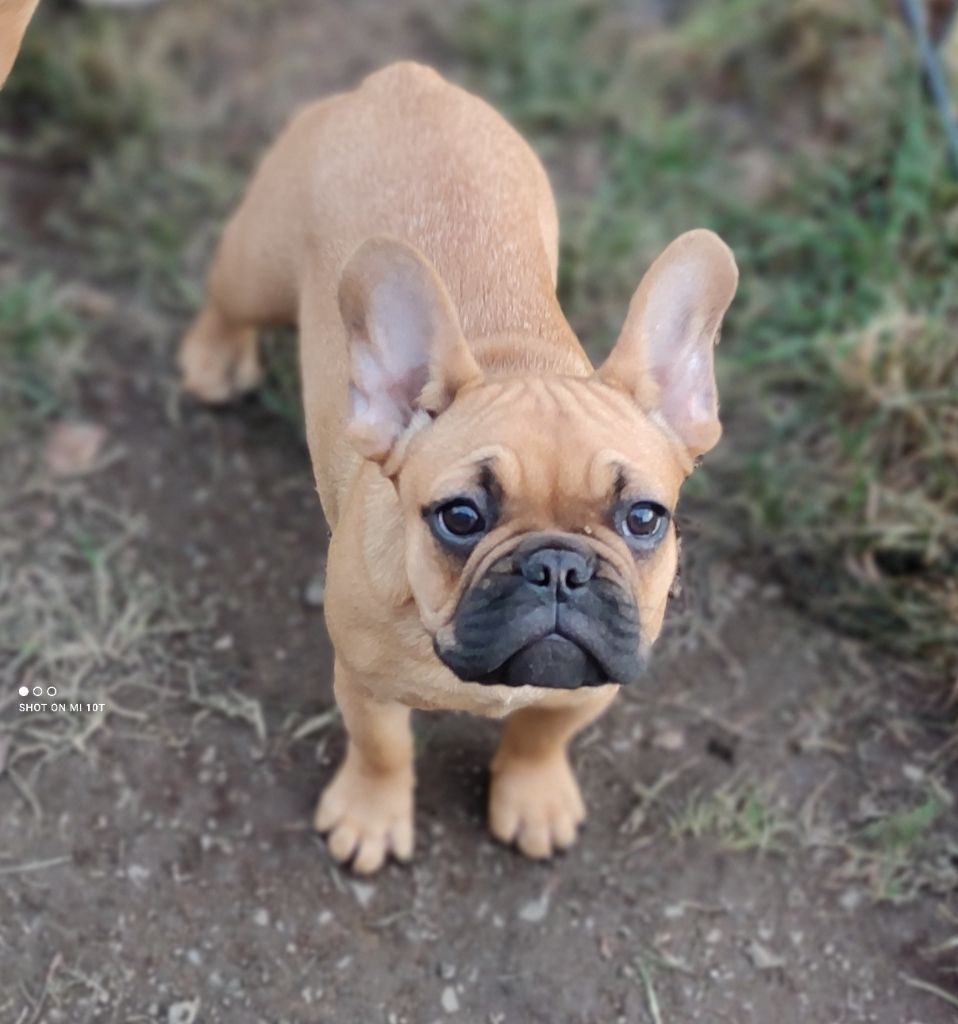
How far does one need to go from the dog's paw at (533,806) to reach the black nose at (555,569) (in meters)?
1.33

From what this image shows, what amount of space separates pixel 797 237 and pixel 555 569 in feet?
10.9

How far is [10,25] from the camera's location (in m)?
3.65

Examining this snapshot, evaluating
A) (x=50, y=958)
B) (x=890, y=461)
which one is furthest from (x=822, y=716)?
(x=50, y=958)

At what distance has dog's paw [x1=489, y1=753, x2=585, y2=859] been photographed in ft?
13.6

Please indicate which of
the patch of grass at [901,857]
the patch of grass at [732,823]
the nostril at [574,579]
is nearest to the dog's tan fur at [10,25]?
the nostril at [574,579]

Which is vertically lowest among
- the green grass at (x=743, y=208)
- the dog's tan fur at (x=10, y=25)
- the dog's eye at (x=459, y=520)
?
the green grass at (x=743, y=208)

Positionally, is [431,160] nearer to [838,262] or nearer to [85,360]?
[85,360]

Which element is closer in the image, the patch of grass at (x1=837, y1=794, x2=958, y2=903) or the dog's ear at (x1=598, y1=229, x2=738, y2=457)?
the dog's ear at (x1=598, y1=229, x2=738, y2=457)

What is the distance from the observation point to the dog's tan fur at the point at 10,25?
3.59 metres

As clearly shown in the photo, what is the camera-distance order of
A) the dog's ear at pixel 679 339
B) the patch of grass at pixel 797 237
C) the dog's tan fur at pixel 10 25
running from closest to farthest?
the dog's ear at pixel 679 339, the dog's tan fur at pixel 10 25, the patch of grass at pixel 797 237

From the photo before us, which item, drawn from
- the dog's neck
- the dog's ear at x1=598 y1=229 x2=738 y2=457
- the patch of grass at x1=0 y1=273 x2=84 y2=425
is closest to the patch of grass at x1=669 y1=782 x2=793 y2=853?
the dog's ear at x1=598 y1=229 x2=738 y2=457

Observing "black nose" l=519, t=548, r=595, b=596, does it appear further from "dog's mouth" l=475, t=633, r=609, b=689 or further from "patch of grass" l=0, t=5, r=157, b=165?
"patch of grass" l=0, t=5, r=157, b=165

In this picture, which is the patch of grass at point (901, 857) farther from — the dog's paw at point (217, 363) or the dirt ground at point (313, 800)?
the dog's paw at point (217, 363)

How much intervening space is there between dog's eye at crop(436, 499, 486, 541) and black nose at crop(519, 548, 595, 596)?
0.17 meters
